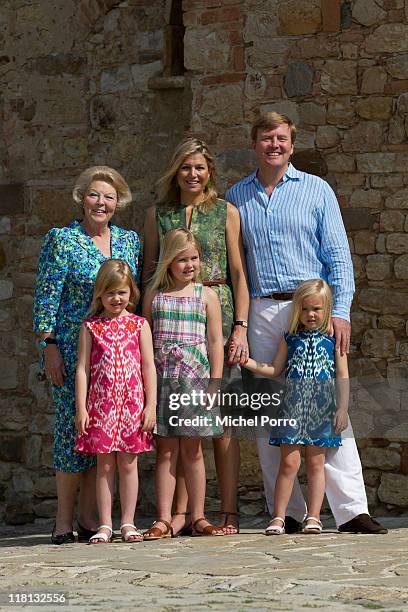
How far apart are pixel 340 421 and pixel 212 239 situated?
1009 mm

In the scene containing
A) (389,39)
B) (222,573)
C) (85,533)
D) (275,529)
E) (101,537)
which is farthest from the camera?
(389,39)

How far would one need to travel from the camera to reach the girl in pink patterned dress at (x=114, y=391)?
519 cm

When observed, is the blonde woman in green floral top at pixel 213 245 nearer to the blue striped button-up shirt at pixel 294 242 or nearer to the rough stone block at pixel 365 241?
the blue striped button-up shirt at pixel 294 242

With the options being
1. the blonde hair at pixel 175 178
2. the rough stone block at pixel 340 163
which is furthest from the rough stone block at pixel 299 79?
the blonde hair at pixel 175 178

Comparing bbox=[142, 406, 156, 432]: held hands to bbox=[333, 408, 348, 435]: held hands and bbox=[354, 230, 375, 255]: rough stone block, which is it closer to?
bbox=[333, 408, 348, 435]: held hands

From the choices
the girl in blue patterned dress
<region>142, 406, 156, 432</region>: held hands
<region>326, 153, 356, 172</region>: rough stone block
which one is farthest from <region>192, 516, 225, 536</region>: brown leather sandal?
<region>326, 153, 356, 172</region>: rough stone block

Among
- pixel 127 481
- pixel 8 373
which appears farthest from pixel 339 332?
pixel 8 373

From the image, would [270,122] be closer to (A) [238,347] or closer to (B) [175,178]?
(B) [175,178]

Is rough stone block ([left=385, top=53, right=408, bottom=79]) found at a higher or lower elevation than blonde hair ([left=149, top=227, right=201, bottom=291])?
higher

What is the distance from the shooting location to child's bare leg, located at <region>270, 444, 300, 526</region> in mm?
5301

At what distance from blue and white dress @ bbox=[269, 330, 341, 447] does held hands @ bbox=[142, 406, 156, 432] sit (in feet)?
1.85

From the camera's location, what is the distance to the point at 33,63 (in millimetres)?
7570

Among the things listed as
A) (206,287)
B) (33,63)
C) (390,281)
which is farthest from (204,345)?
(33,63)

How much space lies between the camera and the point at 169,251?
208 inches
